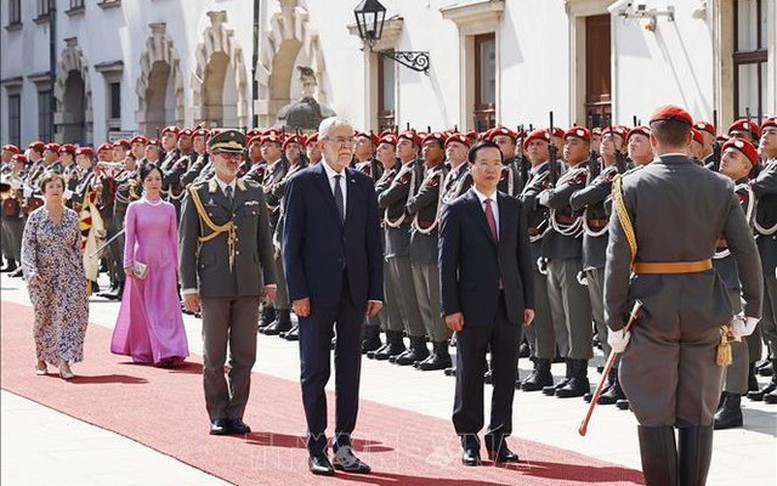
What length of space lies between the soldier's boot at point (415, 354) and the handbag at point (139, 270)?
2.34 m

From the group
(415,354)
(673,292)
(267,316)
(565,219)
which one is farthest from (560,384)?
(267,316)

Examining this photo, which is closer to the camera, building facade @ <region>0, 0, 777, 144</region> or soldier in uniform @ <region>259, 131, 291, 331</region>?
soldier in uniform @ <region>259, 131, 291, 331</region>

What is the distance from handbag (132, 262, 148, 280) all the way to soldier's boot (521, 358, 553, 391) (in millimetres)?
3804

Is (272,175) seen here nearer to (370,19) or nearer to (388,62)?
(370,19)

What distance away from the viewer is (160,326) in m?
15.5

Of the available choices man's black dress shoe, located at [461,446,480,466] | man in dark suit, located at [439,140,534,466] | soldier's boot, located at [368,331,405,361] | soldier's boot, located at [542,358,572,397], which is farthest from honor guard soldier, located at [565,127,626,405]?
soldier's boot, located at [368,331,405,361]

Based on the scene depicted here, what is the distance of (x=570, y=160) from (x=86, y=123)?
2796cm

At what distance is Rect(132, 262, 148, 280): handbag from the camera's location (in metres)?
15.5

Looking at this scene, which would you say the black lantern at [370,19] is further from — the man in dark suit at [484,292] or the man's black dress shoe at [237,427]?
the man in dark suit at [484,292]

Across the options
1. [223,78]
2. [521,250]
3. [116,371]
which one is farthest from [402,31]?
[521,250]

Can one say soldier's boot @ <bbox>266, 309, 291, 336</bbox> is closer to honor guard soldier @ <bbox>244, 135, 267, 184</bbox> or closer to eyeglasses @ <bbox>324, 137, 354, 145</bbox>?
honor guard soldier @ <bbox>244, 135, 267, 184</bbox>

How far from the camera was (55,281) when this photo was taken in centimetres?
1446

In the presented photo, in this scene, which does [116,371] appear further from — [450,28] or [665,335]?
[450,28]

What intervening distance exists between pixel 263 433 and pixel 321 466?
A: 164 cm
